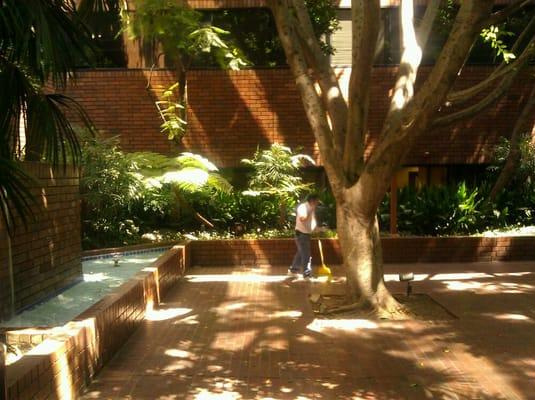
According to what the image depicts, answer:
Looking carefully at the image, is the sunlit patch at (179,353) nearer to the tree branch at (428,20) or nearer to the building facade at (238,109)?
the tree branch at (428,20)

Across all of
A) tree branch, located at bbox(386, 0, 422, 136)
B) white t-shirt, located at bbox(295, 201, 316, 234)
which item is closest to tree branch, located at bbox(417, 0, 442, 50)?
tree branch, located at bbox(386, 0, 422, 136)

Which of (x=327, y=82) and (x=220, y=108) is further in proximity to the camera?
(x=220, y=108)

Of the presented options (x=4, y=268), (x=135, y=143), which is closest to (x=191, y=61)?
(x=135, y=143)

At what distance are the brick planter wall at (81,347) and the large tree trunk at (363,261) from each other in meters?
2.75

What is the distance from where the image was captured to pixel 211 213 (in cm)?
1471

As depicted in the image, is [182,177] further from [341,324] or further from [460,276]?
[460,276]

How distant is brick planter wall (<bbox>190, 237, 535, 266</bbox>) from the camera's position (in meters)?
13.2

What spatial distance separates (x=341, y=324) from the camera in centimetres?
816

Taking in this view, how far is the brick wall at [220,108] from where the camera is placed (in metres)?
15.9

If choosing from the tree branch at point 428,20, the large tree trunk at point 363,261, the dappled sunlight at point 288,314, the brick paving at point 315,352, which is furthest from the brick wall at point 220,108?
the dappled sunlight at point 288,314

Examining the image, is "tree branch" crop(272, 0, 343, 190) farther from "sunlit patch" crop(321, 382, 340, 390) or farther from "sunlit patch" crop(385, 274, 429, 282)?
"sunlit patch" crop(321, 382, 340, 390)

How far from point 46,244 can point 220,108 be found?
8.31 m

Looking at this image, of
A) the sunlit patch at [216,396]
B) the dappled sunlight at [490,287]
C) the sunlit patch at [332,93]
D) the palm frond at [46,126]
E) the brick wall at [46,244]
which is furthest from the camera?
the dappled sunlight at [490,287]

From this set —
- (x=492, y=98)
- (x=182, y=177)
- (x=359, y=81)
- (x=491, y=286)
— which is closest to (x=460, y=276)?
(x=491, y=286)
